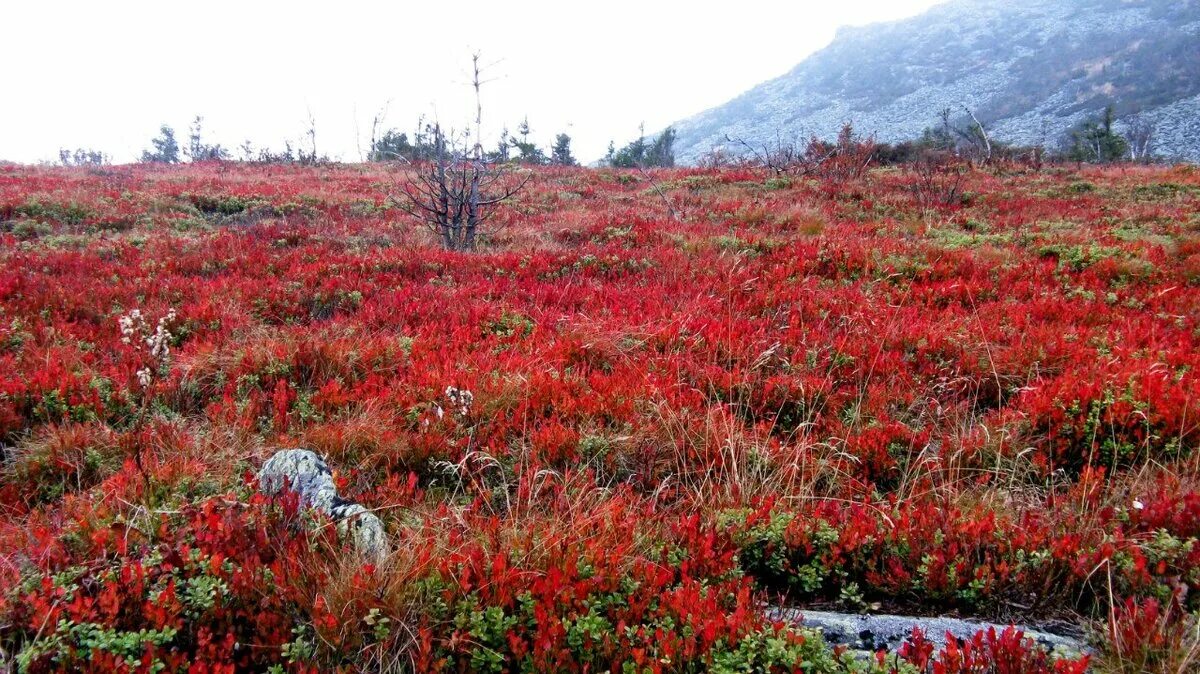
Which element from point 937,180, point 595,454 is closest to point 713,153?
point 937,180

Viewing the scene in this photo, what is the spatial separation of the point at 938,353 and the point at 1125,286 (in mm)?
4172

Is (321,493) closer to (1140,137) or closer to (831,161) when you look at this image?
(831,161)

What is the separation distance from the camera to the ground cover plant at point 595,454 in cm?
196

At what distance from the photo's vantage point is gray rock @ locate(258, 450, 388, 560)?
2463mm

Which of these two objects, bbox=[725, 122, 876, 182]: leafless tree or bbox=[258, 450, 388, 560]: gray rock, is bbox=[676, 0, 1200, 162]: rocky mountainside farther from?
bbox=[258, 450, 388, 560]: gray rock

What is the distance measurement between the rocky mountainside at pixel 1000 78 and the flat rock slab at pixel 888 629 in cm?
6308

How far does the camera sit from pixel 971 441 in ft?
12.0

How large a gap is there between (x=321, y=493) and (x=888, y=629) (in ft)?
8.51

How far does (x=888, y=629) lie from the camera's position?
2.17 metres

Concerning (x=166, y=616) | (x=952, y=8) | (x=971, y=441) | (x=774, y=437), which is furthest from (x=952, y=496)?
(x=952, y=8)

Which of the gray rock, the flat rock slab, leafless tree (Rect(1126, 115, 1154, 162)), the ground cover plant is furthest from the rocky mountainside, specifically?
the flat rock slab

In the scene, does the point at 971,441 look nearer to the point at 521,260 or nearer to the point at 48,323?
the point at 521,260

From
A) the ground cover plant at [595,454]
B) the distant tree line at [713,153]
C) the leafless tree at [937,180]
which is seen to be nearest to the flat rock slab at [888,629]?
the ground cover plant at [595,454]

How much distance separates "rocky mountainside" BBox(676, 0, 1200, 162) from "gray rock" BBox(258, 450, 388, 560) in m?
62.8
